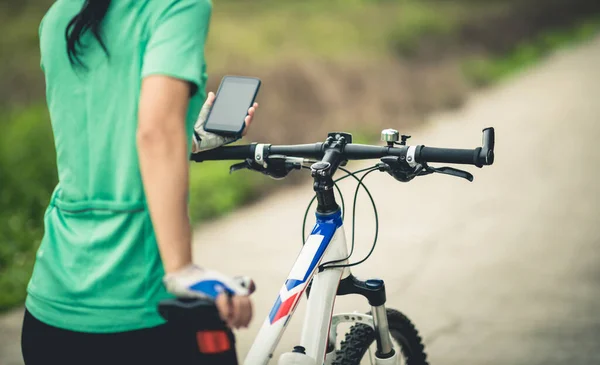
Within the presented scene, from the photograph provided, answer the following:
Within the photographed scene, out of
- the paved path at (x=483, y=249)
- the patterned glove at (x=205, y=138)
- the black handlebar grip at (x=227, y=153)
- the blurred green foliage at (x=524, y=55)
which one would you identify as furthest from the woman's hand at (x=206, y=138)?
the blurred green foliage at (x=524, y=55)

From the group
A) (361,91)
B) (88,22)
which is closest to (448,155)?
(88,22)

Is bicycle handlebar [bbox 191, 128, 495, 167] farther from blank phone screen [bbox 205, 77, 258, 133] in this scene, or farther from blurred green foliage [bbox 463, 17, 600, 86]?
blurred green foliage [bbox 463, 17, 600, 86]

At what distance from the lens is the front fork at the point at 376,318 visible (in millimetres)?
2398

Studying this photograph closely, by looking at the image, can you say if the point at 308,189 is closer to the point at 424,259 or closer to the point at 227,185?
the point at 227,185

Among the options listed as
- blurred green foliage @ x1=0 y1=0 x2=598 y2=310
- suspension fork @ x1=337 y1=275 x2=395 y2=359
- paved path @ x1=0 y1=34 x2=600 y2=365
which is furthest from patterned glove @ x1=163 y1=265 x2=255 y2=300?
blurred green foliage @ x1=0 y1=0 x2=598 y2=310

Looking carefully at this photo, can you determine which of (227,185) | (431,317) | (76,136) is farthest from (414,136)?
(76,136)

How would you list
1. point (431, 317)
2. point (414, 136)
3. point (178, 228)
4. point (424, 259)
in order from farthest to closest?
point (414, 136)
point (424, 259)
point (431, 317)
point (178, 228)

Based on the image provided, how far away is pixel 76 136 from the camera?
5.04 ft

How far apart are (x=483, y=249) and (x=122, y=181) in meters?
4.71

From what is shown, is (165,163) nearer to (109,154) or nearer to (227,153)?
(109,154)

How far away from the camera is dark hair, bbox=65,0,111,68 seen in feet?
4.86

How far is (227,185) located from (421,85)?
5.22 metres

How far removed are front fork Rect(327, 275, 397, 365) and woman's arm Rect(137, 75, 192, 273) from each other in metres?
1.05

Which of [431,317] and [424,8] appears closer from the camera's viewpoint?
[431,317]
